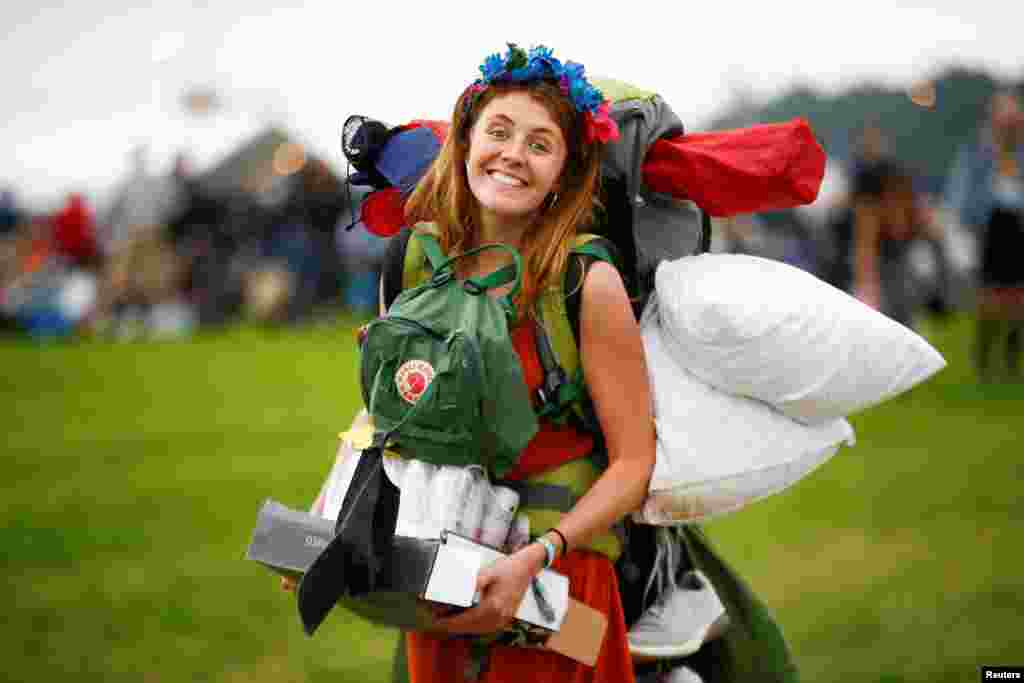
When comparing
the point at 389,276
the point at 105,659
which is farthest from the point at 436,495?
the point at 105,659

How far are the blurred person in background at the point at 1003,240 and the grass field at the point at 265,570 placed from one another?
1.86ft

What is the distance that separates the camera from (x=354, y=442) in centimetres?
218

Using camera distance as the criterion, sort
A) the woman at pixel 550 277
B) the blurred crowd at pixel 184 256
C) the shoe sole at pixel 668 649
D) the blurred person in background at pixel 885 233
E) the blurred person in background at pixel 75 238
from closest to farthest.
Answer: the woman at pixel 550 277 < the shoe sole at pixel 668 649 < the blurred person in background at pixel 885 233 < the blurred crowd at pixel 184 256 < the blurred person in background at pixel 75 238

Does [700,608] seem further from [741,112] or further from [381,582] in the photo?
[741,112]

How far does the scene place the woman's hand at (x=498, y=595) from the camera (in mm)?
2020

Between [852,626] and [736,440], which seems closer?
[736,440]

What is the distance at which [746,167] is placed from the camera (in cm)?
227

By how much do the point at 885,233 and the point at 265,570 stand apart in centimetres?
945

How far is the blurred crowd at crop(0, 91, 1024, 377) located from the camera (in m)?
13.1

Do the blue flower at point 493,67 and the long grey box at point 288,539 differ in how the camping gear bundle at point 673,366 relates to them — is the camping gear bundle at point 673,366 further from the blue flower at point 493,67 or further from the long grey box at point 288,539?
the blue flower at point 493,67

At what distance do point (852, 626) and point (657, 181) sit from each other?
8.74 feet

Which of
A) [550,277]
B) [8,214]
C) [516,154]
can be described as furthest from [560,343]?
[8,214]

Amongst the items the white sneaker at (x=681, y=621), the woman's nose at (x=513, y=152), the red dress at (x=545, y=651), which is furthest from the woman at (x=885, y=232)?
the woman's nose at (x=513, y=152)

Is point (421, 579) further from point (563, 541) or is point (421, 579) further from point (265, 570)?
point (265, 570)
